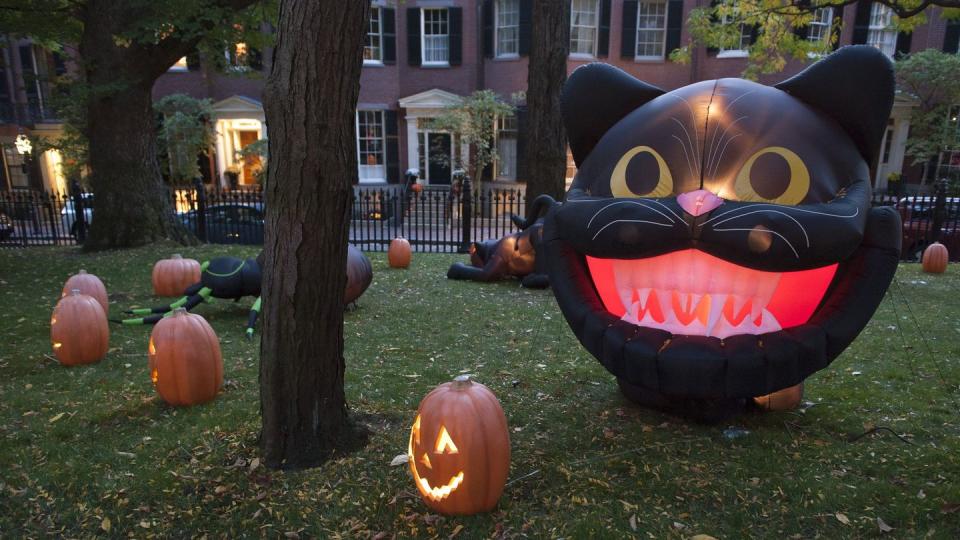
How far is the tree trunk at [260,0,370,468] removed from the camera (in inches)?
126

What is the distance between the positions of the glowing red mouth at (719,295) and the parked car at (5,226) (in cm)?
1804

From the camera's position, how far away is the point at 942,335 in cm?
671

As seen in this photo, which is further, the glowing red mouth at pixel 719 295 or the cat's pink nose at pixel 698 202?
the glowing red mouth at pixel 719 295

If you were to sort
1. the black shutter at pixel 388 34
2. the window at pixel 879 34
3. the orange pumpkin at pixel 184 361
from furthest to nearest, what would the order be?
1. the black shutter at pixel 388 34
2. the window at pixel 879 34
3. the orange pumpkin at pixel 184 361

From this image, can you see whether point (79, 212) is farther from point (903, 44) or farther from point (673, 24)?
point (903, 44)

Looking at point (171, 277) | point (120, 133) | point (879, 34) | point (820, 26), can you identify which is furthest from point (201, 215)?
point (879, 34)

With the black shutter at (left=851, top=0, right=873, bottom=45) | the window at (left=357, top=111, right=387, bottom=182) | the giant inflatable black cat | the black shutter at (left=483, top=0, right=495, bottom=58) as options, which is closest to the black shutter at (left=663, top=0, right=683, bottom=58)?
the black shutter at (left=851, top=0, right=873, bottom=45)

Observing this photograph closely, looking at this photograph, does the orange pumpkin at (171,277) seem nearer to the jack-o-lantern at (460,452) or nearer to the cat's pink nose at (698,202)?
the jack-o-lantern at (460,452)

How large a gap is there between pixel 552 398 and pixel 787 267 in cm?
230

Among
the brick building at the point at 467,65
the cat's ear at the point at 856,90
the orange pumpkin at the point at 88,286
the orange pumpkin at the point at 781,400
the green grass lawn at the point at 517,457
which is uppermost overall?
the brick building at the point at 467,65

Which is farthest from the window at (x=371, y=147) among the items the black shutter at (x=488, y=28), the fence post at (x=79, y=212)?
the fence post at (x=79, y=212)

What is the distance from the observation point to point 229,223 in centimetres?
1471

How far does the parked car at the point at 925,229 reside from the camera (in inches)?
503

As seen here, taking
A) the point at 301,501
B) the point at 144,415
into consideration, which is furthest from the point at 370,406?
the point at 144,415
